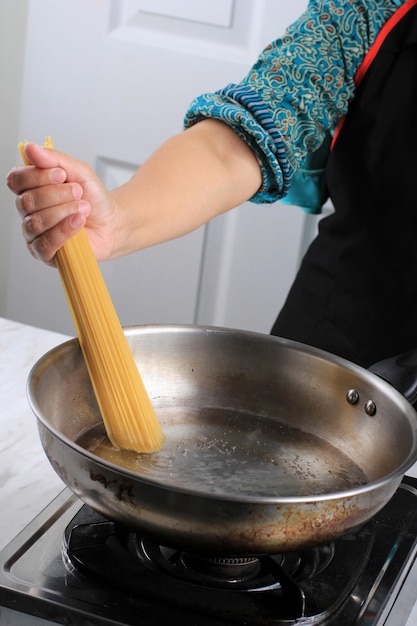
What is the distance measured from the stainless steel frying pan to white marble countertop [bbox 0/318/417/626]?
0.10m

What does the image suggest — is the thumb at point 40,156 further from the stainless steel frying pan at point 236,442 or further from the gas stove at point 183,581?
the gas stove at point 183,581

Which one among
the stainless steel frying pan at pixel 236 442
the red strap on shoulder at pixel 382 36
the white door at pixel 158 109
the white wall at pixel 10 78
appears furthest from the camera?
the white wall at pixel 10 78

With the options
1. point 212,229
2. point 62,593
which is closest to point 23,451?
point 62,593

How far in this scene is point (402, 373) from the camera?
72cm

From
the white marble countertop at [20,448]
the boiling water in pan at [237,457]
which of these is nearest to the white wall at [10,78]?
the white marble countertop at [20,448]

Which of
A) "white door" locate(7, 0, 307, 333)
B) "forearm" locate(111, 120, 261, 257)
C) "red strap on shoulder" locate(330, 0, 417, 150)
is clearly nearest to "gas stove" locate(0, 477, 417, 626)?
"forearm" locate(111, 120, 261, 257)

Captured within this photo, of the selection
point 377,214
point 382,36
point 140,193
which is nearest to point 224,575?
point 140,193

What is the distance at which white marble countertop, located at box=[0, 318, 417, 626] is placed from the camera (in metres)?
0.74

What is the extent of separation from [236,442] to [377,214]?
475mm

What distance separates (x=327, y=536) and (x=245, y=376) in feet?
0.80

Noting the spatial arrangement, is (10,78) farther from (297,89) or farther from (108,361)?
(108,361)

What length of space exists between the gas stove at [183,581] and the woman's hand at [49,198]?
213mm

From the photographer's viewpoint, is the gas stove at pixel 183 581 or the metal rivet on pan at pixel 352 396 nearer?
the gas stove at pixel 183 581

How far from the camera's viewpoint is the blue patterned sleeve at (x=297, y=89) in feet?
3.23
